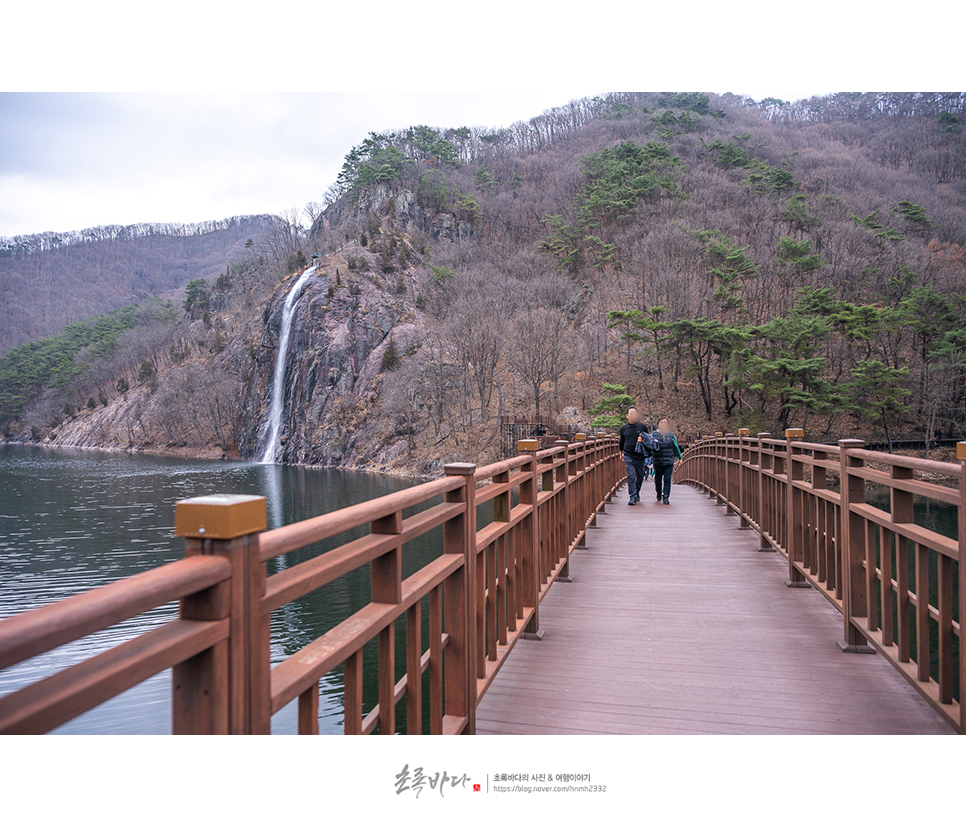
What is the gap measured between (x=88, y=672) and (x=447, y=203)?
55.1m

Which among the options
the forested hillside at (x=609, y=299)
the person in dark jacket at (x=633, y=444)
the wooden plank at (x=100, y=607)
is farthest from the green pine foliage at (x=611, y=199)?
the wooden plank at (x=100, y=607)

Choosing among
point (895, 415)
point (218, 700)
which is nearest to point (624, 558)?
point (218, 700)

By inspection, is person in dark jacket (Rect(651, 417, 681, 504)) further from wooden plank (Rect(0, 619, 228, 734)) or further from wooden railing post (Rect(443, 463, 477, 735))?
wooden plank (Rect(0, 619, 228, 734))

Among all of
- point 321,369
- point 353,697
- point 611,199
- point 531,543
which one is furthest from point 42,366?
point 353,697

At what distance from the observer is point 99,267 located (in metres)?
106

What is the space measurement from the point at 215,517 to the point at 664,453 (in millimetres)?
9879

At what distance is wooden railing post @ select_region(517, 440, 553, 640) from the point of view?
3.95 meters

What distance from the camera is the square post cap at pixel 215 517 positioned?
44.7 inches

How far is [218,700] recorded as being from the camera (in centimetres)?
115

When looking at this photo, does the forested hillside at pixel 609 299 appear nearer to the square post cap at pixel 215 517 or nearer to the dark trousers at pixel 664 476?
the dark trousers at pixel 664 476

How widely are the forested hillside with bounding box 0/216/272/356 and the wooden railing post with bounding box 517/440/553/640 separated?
101721 millimetres

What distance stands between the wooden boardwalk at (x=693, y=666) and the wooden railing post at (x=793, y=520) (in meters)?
0.16

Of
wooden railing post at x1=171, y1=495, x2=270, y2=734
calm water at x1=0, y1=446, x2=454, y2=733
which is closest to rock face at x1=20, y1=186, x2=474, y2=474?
calm water at x1=0, y1=446, x2=454, y2=733
